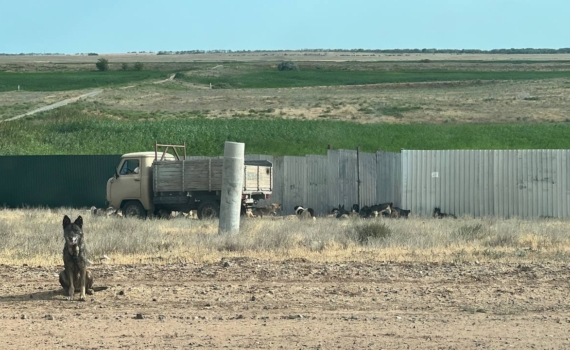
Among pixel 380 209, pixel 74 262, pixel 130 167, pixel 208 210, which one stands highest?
pixel 130 167

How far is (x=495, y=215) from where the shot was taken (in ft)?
85.9

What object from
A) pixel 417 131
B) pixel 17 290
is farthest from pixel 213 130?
pixel 17 290

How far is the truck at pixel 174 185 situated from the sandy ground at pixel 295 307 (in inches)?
478

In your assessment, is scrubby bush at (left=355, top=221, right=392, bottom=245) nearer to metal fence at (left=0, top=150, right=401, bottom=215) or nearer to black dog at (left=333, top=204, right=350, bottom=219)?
black dog at (left=333, top=204, right=350, bottom=219)

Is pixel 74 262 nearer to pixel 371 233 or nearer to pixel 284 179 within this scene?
pixel 371 233

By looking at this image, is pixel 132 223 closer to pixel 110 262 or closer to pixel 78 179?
pixel 110 262

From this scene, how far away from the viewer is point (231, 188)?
17156mm

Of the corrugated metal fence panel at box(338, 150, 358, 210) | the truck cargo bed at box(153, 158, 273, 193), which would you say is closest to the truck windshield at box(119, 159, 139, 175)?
the truck cargo bed at box(153, 158, 273, 193)

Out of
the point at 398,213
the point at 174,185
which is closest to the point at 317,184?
the point at 398,213

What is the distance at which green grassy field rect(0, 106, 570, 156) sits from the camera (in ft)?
152

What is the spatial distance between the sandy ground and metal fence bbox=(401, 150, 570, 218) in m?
13.7

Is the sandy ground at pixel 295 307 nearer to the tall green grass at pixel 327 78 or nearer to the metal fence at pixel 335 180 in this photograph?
the metal fence at pixel 335 180

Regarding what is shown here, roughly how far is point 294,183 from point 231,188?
12.0 meters

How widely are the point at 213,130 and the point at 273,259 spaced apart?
37.6 m
